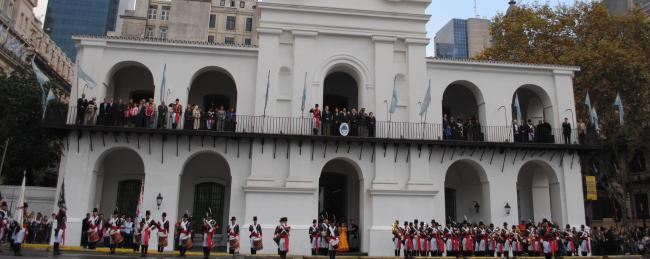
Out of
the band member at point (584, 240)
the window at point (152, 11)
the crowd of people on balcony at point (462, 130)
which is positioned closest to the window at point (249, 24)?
the window at point (152, 11)

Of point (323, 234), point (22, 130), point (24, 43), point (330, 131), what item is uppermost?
point (24, 43)

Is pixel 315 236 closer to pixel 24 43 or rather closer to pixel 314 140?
pixel 314 140

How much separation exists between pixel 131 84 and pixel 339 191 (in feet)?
40.6

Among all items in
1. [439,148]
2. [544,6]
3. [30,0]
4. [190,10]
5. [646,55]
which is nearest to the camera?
[439,148]

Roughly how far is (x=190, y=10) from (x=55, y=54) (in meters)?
16.4

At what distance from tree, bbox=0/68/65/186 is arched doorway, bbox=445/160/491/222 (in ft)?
69.9

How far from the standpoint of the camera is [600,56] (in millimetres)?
29625

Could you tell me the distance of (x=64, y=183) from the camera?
22.5m

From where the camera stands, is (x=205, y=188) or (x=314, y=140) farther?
(x=205, y=188)

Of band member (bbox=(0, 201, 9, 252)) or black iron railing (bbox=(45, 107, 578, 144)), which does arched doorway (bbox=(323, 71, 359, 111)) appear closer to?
black iron railing (bbox=(45, 107, 578, 144))

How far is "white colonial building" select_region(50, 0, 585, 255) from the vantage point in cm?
2306

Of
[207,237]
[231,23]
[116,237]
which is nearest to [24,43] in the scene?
[231,23]

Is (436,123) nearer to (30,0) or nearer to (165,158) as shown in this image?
(165,158)

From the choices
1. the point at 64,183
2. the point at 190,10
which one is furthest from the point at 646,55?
the point at 190,10
